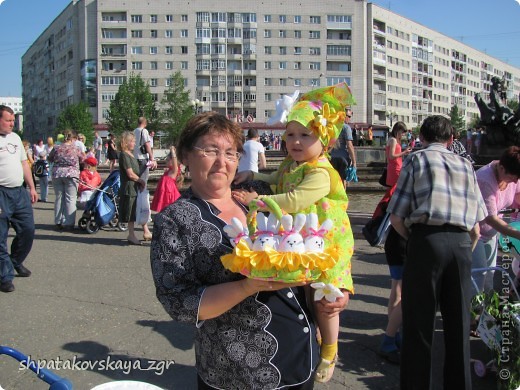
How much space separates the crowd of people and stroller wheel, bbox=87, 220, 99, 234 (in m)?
7.40

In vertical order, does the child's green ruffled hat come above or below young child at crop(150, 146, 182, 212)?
above

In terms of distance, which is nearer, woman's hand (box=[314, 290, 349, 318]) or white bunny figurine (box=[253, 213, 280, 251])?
white bunny figurine (box=[253, 213, 280, 251])

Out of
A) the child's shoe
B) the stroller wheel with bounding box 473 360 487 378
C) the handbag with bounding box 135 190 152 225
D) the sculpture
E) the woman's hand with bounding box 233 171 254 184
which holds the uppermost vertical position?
the sculpture

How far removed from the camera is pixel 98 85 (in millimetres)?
91312

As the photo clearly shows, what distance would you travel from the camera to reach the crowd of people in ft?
6.68

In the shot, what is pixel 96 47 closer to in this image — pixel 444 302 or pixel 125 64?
pixel 125 64

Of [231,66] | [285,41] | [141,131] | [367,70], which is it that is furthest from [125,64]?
[141,131]

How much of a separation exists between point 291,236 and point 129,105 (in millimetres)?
82219

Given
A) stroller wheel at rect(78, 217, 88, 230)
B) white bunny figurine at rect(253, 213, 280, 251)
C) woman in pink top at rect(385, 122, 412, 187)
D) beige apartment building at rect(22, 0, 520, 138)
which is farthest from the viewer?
beige apartment building at rect(22, 0, 520, 138)

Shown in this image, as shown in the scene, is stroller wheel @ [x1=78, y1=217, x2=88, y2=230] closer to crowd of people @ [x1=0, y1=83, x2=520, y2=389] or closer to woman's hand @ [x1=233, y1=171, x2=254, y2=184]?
crowd of people @ [x1=0, y1=83, x2=520, y2=389]

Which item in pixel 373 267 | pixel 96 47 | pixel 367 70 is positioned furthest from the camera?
pixel 367 70

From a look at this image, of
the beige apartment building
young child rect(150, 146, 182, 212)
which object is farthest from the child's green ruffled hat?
the beige apartment building

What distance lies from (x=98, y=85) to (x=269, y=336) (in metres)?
96.3

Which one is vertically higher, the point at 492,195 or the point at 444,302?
the point at 492,195
